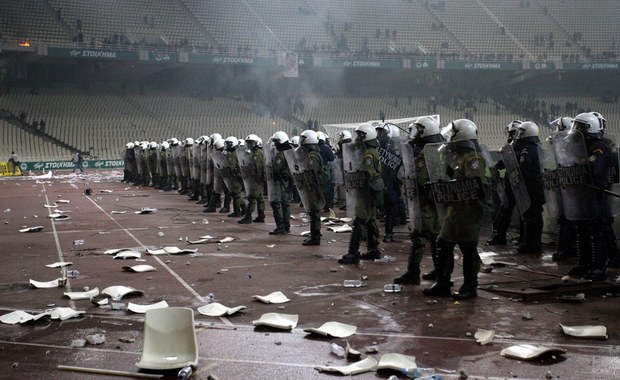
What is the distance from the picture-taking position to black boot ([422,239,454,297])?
26.0ft

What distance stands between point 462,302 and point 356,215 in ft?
9.36

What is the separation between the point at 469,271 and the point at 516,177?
3427 mm

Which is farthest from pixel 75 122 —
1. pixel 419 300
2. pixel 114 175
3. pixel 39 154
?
pixel 419 300

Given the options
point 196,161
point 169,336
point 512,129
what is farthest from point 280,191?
point 169,336

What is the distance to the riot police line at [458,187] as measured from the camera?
25.6 ft

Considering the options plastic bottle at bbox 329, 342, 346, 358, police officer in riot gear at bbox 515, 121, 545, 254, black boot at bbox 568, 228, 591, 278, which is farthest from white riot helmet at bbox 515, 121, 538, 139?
plastic bottle at bbox 329, 342, 346, 358

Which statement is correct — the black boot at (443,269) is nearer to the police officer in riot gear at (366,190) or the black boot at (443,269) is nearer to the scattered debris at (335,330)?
the scattered debris at (335,330)

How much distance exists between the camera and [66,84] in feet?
161

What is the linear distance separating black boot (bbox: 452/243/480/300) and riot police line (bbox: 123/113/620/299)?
0.01 m

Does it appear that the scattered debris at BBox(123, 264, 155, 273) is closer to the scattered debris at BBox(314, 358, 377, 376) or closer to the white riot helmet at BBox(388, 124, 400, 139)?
the scattered debris at BBox(314, 358, 377, 376)

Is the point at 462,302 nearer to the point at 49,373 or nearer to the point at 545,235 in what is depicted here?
the point at 49,373

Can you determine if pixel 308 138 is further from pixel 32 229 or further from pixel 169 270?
pixel 32 229

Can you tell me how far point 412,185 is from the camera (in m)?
8.65

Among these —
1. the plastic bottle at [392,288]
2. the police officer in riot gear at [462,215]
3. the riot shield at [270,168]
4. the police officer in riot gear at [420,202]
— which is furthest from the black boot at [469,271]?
the riot shield at [270,168]
